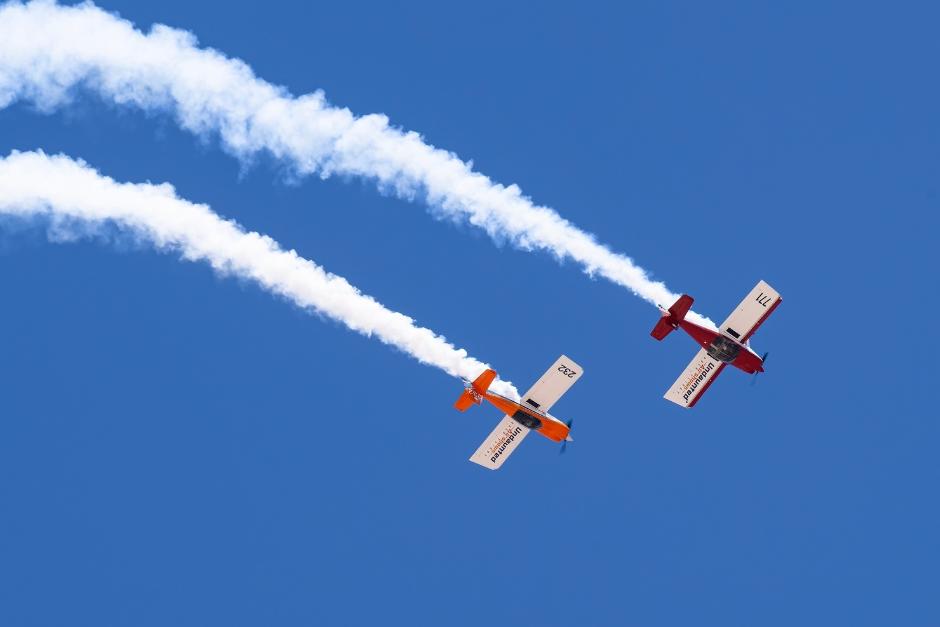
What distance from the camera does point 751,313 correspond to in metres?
61.5

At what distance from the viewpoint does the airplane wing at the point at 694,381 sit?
63.5 m

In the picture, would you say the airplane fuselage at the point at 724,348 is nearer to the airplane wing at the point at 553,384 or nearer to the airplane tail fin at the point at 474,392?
the airplane wing at the point at 553,384

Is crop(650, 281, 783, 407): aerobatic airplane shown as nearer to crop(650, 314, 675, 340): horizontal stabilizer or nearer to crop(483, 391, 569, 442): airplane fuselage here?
crop(650, 314, 675, 340): horizontal stabilizer

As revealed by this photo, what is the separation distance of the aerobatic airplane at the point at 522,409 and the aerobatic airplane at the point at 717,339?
13.1 ft

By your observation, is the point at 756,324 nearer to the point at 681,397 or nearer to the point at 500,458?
the point at 681,397

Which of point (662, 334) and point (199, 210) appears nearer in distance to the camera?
point (199, 210)

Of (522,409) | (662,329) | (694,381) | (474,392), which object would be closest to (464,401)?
(474,392)

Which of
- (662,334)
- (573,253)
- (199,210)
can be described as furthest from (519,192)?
(199,210)

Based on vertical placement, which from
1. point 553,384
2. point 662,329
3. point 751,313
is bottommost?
point 553,384

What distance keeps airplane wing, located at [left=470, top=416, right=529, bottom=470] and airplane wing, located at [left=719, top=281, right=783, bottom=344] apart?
25.9ft

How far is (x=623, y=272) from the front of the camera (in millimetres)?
61875

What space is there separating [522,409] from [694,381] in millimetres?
7106

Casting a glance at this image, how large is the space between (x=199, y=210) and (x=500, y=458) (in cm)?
1324

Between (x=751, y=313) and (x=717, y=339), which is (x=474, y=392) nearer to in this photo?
(x=717, y=339)
